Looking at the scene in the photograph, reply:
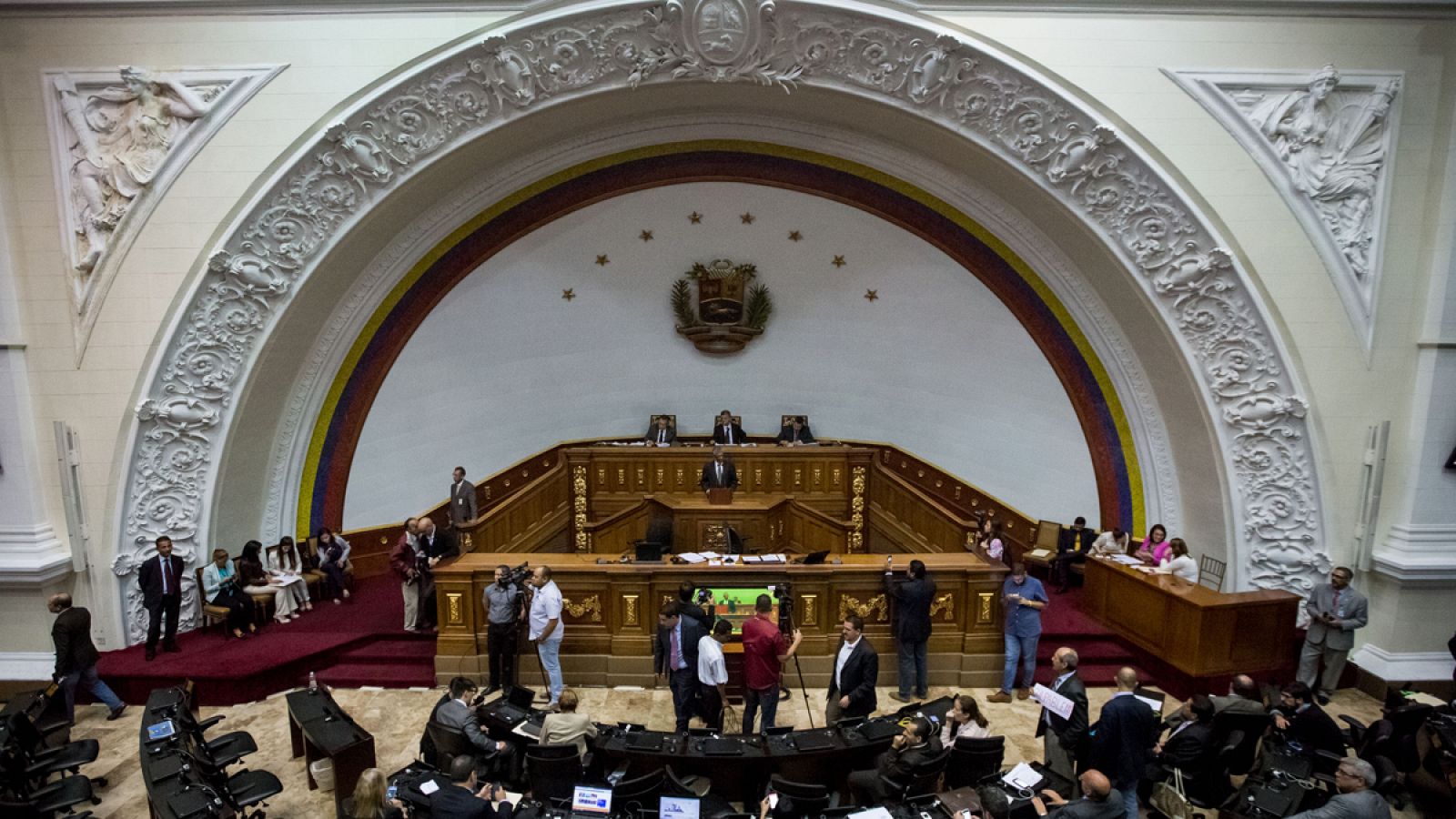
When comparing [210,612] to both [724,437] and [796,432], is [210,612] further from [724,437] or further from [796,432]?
[796,432]

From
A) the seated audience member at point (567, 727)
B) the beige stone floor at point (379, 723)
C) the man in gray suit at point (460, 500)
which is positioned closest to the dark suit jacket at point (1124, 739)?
the beige stone floor at point (379, 723)

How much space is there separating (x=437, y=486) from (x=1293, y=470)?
10.5 m

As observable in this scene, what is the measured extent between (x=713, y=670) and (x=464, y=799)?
6.88 feet

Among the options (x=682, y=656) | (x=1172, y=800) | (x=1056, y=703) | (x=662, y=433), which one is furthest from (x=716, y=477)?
(x=1172, y=800)

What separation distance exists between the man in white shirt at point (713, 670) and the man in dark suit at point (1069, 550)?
5.42 m

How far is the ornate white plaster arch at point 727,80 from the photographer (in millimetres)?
7328

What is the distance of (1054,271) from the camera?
936 centimetres

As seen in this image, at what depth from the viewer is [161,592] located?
7.21 metres

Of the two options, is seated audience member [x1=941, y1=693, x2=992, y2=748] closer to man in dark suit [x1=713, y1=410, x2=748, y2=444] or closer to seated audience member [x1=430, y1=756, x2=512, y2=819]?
seated audience member [x1=430, y1=756, x2=512, y2=819]

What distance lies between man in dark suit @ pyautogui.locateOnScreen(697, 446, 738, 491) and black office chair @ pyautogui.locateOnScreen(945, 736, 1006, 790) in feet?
19.1

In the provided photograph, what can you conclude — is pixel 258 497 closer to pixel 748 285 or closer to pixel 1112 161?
pixel 748 285

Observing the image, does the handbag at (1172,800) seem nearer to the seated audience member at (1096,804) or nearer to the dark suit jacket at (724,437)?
the seated audience member at (1096,804)

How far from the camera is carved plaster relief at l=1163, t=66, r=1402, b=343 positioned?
7113 millimetres

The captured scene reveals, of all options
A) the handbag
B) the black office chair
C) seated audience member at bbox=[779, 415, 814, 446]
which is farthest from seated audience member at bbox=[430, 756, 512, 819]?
seated audience member at bbox=[779, 415, 814, 446]
